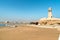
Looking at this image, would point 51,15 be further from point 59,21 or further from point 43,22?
point 59,21

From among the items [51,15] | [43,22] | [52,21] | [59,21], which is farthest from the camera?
[51,15]

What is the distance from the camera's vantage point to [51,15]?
1786 inches

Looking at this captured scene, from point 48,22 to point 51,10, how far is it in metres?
12.4

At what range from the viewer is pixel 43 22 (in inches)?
1519

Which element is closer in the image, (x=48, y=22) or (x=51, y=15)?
(x=48, y=22)

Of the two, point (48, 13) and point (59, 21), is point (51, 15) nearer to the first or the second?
point (48, 13)

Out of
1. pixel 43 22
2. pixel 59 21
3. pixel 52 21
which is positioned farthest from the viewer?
pixel 43 22

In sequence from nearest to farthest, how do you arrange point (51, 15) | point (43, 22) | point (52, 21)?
point (52, 21), point (43, 22), point (51, 15)

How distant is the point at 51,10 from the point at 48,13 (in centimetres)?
174

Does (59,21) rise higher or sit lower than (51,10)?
lower

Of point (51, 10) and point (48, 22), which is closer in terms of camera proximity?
point (48, 22)

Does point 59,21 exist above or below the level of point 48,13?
below

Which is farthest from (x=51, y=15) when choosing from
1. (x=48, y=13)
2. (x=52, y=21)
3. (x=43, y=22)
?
(x=52, y=21)

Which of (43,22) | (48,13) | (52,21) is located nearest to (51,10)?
(48,13)
